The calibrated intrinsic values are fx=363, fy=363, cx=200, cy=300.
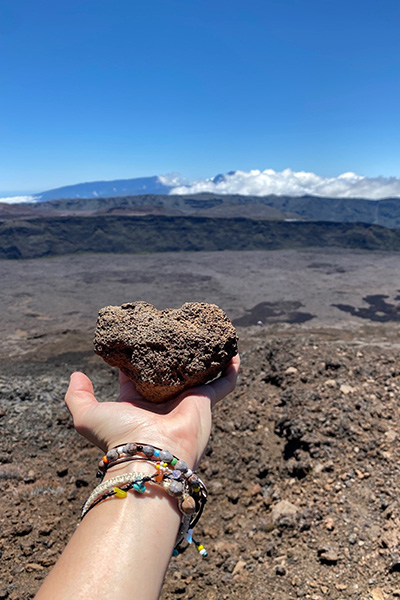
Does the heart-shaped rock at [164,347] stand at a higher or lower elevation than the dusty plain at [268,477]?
higher

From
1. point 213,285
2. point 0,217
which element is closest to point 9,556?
point 213,285

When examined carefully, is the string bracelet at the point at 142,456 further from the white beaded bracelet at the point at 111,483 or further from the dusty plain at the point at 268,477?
the dusty plain at the point at 268,477

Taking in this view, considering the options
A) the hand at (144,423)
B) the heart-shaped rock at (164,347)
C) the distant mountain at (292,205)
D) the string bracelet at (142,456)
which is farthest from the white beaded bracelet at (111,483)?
the distant mountain at (292,205)

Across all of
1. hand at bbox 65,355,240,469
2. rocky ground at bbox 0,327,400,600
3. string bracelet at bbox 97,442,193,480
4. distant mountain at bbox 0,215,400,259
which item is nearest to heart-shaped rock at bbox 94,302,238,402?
hand at bbox 65,355,240,469

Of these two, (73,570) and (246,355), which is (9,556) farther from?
(246,355)

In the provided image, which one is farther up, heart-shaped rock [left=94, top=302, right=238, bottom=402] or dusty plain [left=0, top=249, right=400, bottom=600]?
heart-shaped rock [left=94, top=302, right=238, bottom=402]

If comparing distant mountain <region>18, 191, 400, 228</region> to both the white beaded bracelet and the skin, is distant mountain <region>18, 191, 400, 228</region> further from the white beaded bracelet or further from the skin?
the white beaded bracelet

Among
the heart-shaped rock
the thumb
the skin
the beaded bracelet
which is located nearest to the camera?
the skin

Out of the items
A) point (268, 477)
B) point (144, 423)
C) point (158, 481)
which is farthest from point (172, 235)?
point (158, 481)
